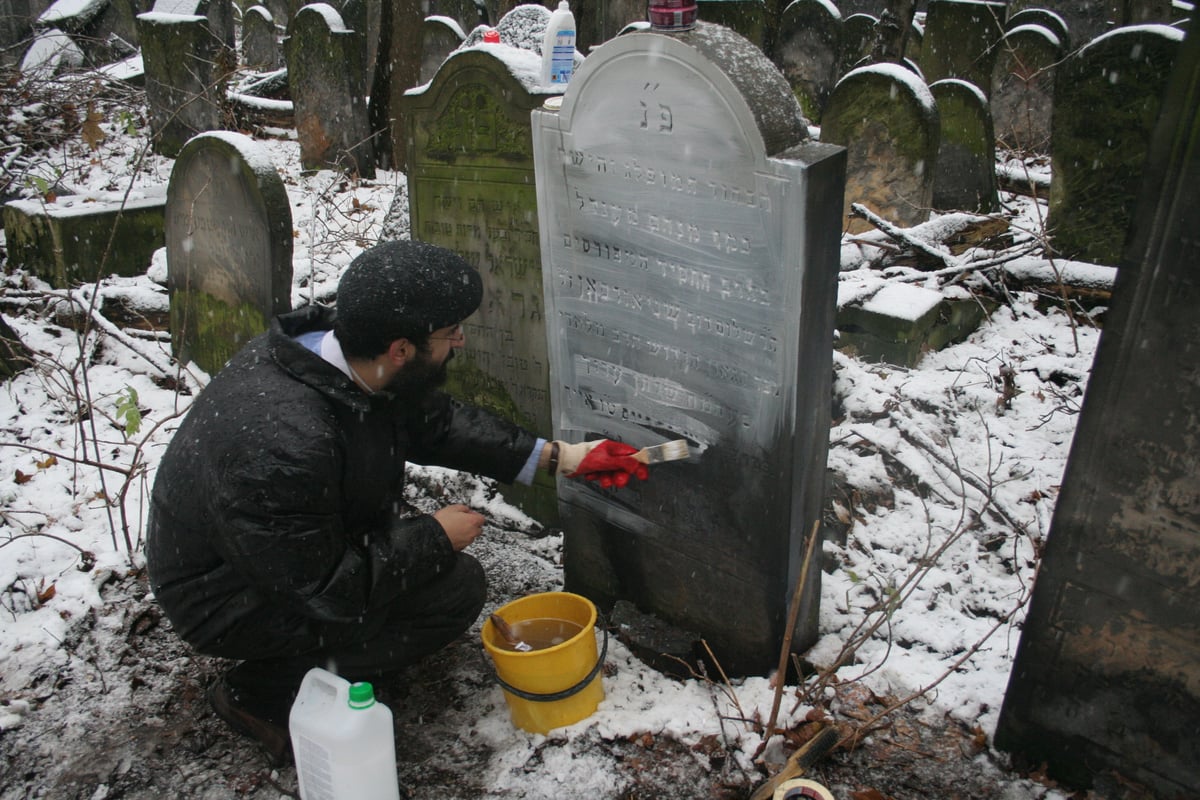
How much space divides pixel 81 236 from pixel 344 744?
16.2 feet

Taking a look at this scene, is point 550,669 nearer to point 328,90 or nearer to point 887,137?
point 887,137

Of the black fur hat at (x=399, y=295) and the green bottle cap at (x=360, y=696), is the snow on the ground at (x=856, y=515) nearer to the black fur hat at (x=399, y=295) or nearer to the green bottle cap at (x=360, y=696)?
the green bottle cap at (x=360, y=696)

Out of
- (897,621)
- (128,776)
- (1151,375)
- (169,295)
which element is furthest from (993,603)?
(169,295)

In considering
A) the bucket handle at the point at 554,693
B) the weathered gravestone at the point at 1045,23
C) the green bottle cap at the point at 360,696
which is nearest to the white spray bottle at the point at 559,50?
the bucket handle at the point at 554,693

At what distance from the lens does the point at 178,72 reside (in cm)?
867

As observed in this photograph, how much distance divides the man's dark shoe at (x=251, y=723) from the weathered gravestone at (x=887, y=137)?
16.0 ft

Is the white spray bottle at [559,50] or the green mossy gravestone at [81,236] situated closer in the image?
the white spray bottle at [559,50]

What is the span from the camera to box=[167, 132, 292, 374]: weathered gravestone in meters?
4.33

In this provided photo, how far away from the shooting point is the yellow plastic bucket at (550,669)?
250 cm

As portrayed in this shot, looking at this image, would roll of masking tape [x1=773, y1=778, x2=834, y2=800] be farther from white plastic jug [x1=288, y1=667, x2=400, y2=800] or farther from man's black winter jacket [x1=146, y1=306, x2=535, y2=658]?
man's black winter jacket [x1=146, y1=306, x2=535, y2=658]

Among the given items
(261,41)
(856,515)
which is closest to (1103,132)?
(856,515)

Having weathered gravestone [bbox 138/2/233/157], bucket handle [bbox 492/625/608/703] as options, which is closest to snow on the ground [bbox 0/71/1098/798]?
bucket handle [bbox 492/625/608/703]

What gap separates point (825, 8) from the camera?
10000 mm

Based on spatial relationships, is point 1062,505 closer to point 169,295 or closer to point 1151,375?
point 1151,375
